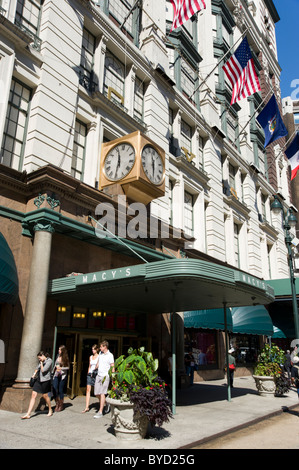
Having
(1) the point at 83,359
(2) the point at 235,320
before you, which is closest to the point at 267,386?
(2) the point at 235,320

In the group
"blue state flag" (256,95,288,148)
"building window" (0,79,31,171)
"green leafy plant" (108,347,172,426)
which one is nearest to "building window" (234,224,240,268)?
"blue state flag" (256,95,288,148)

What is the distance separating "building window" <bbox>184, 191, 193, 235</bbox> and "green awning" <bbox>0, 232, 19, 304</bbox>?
14158 millimetres

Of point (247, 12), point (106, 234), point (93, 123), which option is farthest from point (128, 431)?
point (247, 12)

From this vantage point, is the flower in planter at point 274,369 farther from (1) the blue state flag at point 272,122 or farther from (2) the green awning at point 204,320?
(1) the blue state flag at point 272,122

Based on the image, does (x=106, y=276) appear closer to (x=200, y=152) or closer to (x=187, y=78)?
(x=200, y=152)

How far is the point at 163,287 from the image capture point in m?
11.6

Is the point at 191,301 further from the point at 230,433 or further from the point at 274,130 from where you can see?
the point at 274,130

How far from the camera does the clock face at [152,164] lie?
15.9m

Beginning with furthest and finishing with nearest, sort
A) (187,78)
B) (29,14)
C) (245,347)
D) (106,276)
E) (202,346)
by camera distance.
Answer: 1. (245,347)
2. (187,78)
3. (202,346)
4. (29,14)
5. (106,276)

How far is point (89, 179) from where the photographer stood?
16.0m

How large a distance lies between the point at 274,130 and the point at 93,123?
14.3 meters

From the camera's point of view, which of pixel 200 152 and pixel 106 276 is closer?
pixel 106 276

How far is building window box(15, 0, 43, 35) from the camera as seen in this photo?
1472 cm

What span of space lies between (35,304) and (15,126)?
6.69 meters
